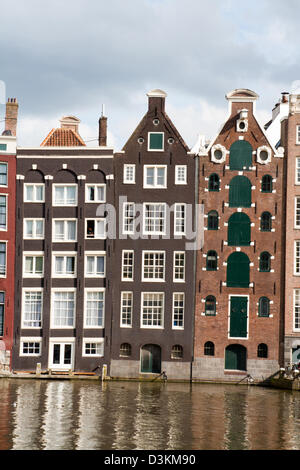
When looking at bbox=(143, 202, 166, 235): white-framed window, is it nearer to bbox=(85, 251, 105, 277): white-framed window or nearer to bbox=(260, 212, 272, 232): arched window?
bbox=(85, 251, 105, 277): white-framed window

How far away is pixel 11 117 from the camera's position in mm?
59094

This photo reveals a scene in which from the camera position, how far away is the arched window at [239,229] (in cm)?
5650

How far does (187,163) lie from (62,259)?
A: 477 inches

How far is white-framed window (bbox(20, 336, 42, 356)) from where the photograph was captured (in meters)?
56.2

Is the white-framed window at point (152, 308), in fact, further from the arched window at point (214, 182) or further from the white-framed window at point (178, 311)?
the arched window at point (214, 182)

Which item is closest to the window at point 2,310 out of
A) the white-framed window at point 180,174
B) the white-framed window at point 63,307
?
the white-framed window at point 63,307

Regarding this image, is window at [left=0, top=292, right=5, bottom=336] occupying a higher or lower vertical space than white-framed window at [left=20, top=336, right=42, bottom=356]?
higher

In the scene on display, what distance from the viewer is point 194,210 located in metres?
56.9

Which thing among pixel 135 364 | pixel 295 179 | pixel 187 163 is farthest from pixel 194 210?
pixel 135 364

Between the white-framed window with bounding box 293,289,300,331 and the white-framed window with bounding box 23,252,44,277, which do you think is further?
the white-framed window with bounding box 23,252,44,277

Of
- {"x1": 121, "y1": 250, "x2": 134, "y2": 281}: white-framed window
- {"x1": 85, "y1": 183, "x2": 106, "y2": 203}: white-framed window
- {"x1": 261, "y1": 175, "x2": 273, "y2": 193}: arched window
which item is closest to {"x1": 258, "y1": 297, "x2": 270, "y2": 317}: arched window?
{"x1": 261, "y1": 175, "x2": 273, "y2": 193}: arched window

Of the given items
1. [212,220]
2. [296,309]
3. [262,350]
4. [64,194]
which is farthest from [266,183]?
[64,194]

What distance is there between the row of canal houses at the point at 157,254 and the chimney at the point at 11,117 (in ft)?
8.90

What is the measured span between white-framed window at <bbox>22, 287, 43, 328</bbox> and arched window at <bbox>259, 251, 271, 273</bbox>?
16833mm
